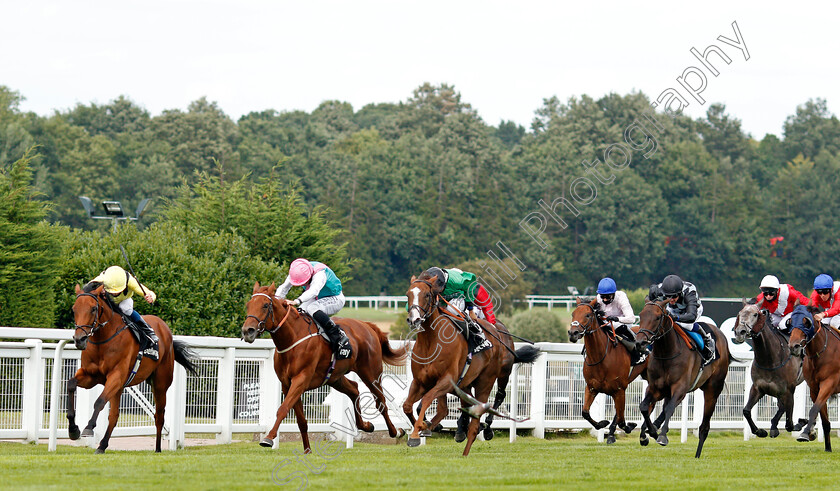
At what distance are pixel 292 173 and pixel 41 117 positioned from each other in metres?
14.3

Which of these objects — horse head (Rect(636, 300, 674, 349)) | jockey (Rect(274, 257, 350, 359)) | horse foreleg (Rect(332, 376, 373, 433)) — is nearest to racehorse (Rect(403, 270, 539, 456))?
horse foreleg (Rect(332, 376, 373, 433))

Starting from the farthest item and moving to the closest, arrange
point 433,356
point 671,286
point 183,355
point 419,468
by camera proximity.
Result: point 671,286 → point 183,355 → point 433,356 → point 419,468

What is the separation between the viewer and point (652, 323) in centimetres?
1111

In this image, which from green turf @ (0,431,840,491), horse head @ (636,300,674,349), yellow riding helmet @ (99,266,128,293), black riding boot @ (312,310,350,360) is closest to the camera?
green turf @ (0,431,840,491)


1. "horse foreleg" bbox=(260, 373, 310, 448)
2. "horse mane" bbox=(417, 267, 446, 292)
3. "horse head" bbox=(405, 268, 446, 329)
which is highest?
"horse mane" bbox=(417, 267, 446, 292)

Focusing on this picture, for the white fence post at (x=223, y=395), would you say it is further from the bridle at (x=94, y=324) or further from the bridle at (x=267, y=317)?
the bridle at (x=94, y=324)

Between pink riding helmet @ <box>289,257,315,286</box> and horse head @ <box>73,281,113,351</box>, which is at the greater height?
pink riding helmet @ <box>289,257,315,286</box>

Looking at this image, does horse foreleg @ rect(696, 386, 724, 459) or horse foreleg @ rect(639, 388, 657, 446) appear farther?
horse foreleg @ rect(639, 388, 657, 446)

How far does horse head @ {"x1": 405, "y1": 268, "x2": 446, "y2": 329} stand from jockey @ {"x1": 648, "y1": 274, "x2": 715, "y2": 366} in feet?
8.30

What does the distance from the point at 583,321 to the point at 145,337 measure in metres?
4.12

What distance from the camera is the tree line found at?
2486 inches

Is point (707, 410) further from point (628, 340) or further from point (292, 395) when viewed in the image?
point (292, 395)

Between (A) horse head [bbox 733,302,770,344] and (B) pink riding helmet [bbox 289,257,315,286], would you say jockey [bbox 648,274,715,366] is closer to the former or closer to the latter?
(A) horse head [bbox 733,302,770,344]

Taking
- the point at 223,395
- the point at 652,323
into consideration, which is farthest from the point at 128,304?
the point at 652,323
